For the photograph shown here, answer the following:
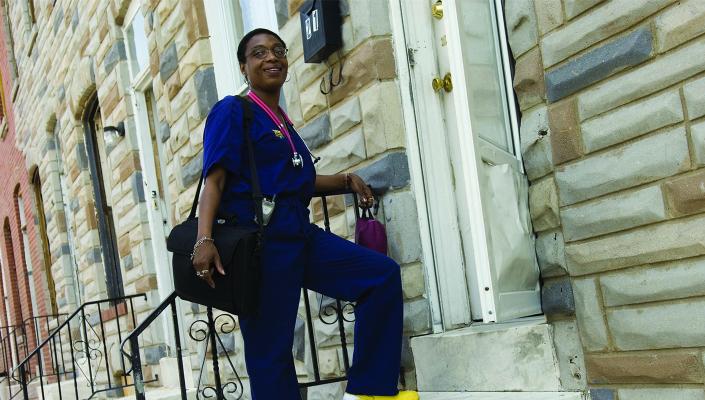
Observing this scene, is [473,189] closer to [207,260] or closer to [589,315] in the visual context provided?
[589,315]

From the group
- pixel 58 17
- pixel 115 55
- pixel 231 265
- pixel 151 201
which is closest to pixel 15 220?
pixel 58 17

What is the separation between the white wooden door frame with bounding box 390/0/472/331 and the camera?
184 inches

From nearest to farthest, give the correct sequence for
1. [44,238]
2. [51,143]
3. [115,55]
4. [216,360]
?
[216,360] → [115,55] → [51,143] → [44,238]

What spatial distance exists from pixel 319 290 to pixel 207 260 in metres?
0.62

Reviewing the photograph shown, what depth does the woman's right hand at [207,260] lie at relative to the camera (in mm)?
3662

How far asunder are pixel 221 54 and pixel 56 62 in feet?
20.8

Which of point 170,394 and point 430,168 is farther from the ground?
point 430,168

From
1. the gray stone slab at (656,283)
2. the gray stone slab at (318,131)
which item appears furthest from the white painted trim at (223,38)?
the gray stone slab at (656,283)

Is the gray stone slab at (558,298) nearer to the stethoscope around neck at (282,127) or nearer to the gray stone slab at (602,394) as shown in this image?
the gray stone slab at (602,394)

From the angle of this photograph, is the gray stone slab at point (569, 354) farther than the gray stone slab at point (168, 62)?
No

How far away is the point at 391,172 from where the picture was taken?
15.3 ft

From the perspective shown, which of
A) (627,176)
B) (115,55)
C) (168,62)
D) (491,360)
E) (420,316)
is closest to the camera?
(627,176)

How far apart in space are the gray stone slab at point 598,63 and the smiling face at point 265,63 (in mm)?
1150

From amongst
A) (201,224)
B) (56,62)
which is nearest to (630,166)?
(201,224)
